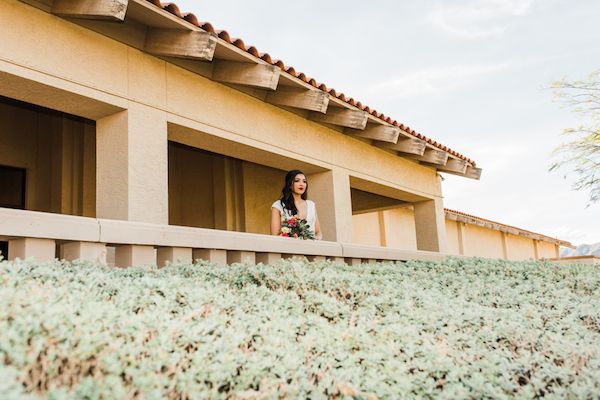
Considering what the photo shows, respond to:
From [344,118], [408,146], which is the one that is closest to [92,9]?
[344,118]

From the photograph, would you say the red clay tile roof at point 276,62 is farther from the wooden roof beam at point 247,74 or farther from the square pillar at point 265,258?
the square pillar at point 265,258

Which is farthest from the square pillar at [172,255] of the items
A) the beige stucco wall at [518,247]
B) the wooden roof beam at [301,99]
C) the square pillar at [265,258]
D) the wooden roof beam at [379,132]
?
the beige stucco wall at [518,247]

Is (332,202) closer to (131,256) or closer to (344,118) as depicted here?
(344,118)

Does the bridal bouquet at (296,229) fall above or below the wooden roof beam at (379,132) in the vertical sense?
below

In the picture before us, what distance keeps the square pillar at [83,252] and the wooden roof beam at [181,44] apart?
8.09 feet

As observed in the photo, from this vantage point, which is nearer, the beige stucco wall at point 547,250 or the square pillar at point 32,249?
the square pillar at point 32,249

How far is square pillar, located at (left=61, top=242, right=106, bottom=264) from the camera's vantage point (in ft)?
11.5

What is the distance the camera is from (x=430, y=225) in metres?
11.1

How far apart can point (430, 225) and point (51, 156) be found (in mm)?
6755

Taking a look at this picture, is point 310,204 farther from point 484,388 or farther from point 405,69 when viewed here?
point 405,69

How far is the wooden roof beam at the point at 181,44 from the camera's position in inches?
213

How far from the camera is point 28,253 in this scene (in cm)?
323

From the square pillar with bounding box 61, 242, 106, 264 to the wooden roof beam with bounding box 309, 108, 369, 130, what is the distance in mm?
Answer: 4793

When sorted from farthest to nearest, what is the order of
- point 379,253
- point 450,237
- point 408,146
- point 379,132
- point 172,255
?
1. point 450,237
2. point 408,146
3. point 379,132
4. point 379,253
5. point 172,255
